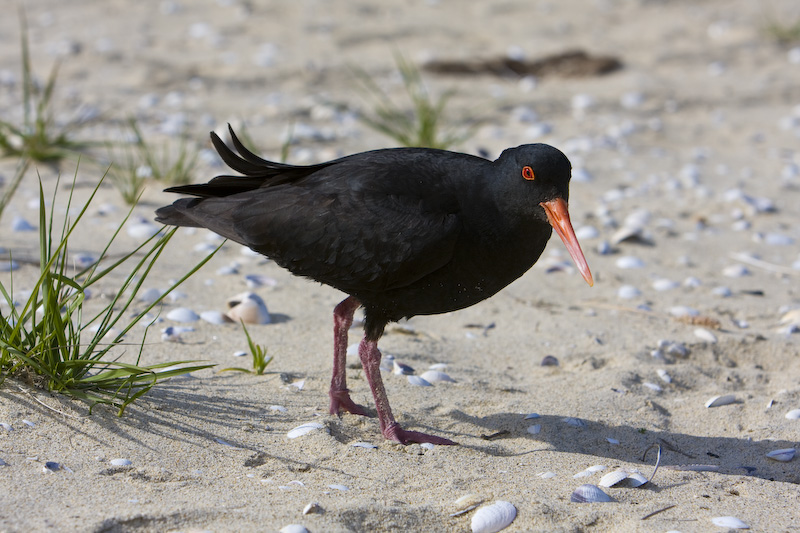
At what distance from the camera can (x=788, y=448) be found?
12.4ft

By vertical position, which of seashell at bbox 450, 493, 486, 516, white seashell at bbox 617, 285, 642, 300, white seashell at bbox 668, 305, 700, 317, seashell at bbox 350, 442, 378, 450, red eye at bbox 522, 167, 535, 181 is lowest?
seashell at bbox 450, 493, 486, 516

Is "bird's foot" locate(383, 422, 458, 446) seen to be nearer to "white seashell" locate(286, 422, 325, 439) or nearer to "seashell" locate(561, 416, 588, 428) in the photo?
"white seashell" locate(286, 422, 325, 439)

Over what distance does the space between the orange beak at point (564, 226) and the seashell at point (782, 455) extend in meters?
1.15

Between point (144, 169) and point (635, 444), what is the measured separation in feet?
15.0

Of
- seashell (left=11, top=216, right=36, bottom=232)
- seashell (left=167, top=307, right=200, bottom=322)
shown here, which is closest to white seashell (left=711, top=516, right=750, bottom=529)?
seashell (left=167, top=307, right=200, bottom=322)

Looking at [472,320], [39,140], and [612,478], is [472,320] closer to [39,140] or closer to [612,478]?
[612,478]

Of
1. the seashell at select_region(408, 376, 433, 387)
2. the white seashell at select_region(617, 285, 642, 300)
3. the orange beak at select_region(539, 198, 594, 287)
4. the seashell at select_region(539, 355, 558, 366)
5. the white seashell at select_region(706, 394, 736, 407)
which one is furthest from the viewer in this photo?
the white seashell at select_region(617, 285, 642, 300)

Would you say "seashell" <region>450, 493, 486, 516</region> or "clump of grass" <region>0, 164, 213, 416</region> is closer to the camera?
"seashell" <region>450, 493, 486, 516</region>

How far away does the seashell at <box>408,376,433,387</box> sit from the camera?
4262 mm

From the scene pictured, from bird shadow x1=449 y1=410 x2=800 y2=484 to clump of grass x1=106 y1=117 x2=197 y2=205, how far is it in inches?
129

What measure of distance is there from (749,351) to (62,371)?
11.7ft

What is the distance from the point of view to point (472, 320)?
514 cm

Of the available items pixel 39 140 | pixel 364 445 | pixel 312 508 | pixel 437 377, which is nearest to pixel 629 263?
pixel 437 377

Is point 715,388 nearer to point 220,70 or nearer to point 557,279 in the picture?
point 557,279
